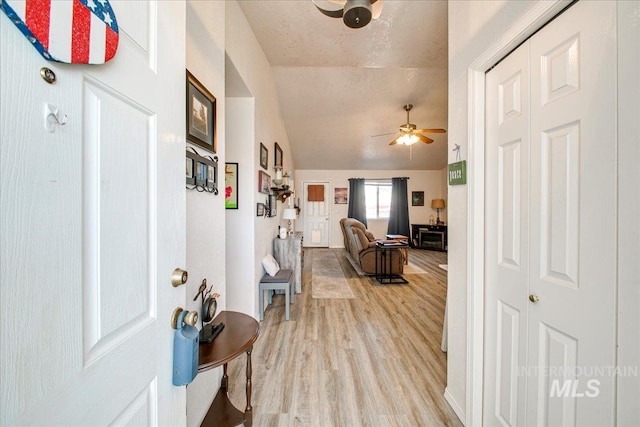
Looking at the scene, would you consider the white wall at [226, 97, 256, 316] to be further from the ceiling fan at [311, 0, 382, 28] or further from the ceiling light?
the ceiling light

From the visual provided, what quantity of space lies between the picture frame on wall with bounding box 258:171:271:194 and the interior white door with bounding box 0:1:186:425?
1876 millimetres

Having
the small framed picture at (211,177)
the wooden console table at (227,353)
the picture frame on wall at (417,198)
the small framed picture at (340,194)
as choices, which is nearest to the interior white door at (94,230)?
the wooden console table at (227,353)

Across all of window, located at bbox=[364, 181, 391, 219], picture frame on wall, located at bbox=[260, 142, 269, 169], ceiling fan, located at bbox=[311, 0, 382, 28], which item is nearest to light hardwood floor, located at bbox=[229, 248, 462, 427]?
picture frame on wall, located at bbox=[260, 142, 269, 169]

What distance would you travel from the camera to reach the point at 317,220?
7.53 m

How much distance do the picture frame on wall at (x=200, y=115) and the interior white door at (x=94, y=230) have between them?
0.43 meters

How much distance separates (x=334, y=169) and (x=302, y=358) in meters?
6.03

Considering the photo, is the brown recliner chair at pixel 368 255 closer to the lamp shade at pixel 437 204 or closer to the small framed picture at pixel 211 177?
the small framed picture at pixel 211 177

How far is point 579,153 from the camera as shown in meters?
0.87

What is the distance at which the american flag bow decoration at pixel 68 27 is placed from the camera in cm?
38

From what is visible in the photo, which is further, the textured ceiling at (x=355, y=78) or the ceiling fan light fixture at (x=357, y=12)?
the textured ceiling at (x=355, y=78)

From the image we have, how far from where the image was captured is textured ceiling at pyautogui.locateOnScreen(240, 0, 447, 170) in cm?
215

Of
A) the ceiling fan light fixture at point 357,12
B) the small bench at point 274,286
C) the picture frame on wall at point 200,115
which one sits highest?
the ceiling fan light fixture at point 357,12

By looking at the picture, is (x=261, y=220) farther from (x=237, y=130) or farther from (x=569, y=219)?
(x=569, y=219)

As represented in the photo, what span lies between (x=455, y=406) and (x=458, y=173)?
143cm
